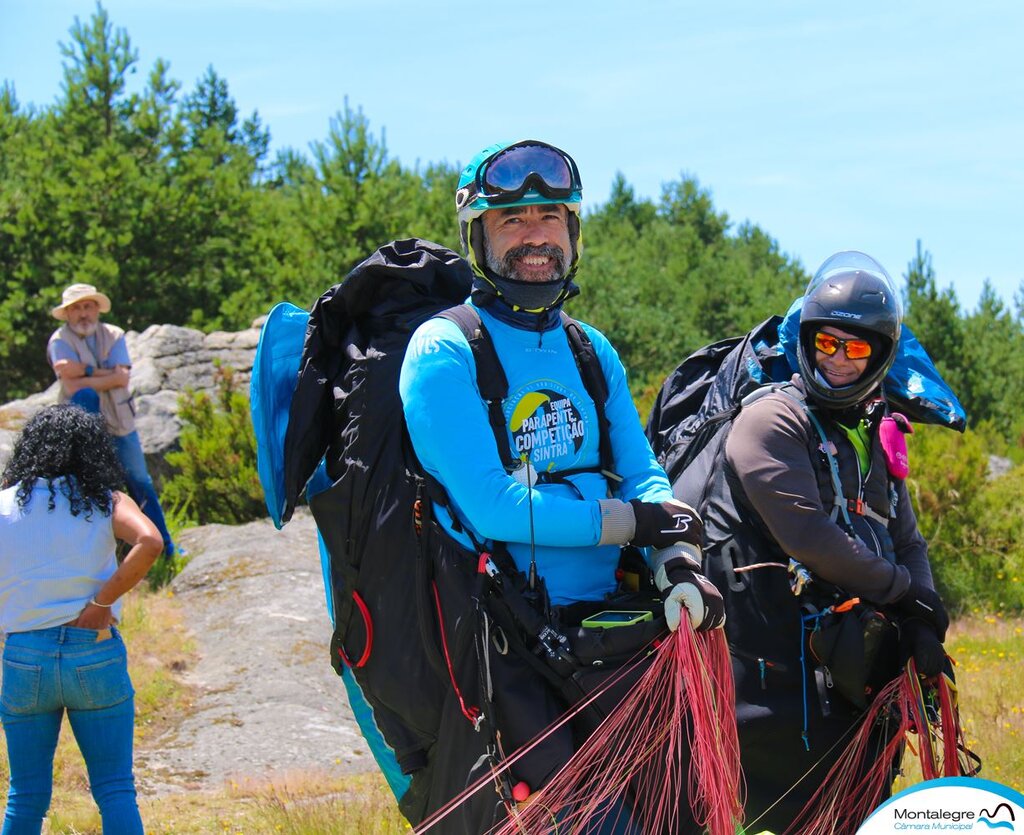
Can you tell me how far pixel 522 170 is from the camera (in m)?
3.51

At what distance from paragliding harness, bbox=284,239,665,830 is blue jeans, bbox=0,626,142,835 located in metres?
1.29

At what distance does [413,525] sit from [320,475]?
46cm

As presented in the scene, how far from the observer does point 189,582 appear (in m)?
10.0

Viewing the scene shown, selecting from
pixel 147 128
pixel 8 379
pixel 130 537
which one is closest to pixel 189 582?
pixel 130 537

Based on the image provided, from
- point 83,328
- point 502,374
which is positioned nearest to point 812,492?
point 502,374

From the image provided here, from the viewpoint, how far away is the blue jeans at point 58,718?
4.36 m

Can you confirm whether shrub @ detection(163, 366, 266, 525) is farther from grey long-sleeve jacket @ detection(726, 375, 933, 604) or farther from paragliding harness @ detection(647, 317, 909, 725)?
grey long-sleeve jacket @ detection(726, 375, 933, 604)

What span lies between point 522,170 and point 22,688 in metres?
2.55

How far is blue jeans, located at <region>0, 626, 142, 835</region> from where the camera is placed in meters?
4.36

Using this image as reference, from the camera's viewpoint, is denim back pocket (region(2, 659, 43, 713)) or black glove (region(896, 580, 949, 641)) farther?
denim back pocket (region(2, 659, 43, 713))

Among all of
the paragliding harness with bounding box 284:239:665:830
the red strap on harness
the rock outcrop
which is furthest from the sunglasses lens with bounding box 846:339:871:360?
the rock outcrop

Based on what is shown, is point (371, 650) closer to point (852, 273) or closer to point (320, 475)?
point (320, 475)

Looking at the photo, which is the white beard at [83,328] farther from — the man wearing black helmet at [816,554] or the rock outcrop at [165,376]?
the man wearing black helmet at [816,554]

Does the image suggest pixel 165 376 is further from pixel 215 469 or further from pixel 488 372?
pixel 488 372
